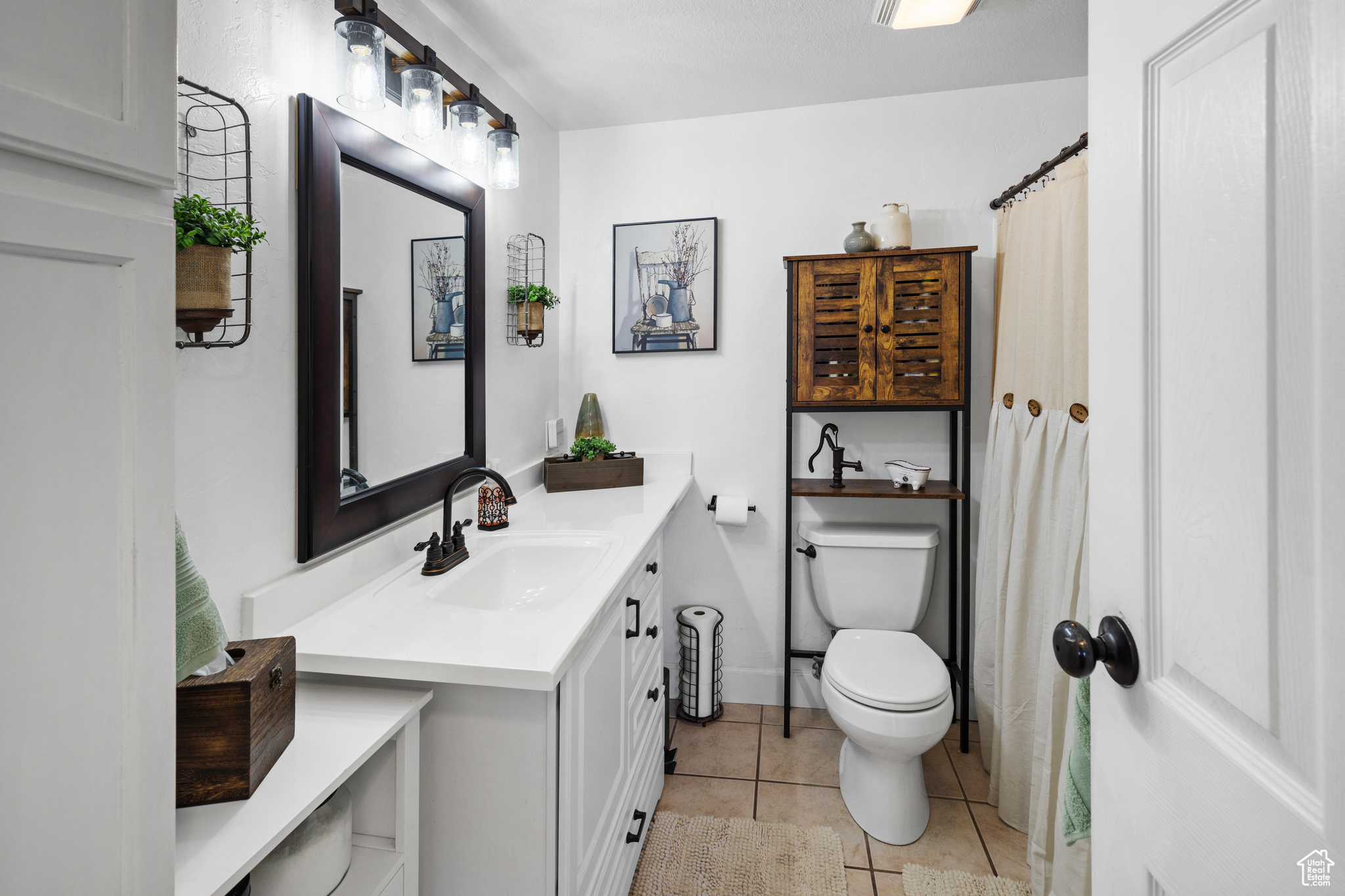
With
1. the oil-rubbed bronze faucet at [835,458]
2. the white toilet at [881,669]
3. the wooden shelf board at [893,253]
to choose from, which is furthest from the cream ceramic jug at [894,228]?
the white toilet at [881,669]

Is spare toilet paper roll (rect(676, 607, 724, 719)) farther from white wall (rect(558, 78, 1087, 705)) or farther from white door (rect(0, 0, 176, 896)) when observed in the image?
white door (rect(0, 0, 176, 896))

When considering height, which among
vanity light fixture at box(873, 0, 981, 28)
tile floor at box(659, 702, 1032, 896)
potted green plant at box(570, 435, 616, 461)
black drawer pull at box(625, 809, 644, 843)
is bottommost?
tile floor at box(659, 702, 1032, 896)

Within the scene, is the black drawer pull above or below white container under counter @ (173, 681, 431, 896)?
below

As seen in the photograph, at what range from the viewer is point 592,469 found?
244 centimetres

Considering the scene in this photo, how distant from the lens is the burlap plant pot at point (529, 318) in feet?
7.22

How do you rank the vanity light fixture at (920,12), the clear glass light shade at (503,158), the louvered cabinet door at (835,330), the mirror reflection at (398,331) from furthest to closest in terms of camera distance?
the louvered cabinet door at (835,330) → the clear glass light shade at (503,158) → the vanity light fixture at (920,12) → the mirror reflection at (398,331)

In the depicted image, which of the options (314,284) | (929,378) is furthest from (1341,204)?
(929,378)

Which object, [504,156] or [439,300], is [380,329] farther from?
[504,156]

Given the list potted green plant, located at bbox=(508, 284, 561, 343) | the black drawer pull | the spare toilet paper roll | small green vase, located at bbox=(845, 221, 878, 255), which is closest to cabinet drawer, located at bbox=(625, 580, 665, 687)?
the black drawer pull

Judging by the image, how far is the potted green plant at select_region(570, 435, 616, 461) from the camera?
8.20ft

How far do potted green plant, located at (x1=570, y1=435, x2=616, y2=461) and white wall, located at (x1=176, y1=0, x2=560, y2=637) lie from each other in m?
1.28

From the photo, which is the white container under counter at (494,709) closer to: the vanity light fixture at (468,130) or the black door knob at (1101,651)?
the black door knob at (1101,651)

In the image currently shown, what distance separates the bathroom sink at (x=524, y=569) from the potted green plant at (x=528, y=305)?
767mm

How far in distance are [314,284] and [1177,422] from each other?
141 cm
